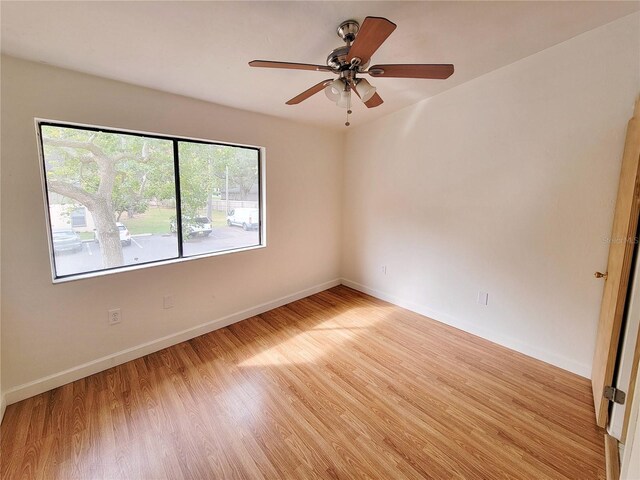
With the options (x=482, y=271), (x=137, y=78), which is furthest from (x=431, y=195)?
(x=137, y=78)

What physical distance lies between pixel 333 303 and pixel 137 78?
2981 millimetres

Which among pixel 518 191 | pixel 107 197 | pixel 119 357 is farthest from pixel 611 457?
pixel 107 197

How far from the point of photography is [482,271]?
263 cm

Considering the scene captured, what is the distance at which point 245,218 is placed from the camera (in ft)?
10.0

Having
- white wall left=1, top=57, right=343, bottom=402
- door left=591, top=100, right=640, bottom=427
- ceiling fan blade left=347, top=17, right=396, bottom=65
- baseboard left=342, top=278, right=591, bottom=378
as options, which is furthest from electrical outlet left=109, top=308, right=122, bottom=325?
door left=591, top=100, right=640, bottom=427

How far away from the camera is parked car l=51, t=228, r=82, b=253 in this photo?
1.96 meters

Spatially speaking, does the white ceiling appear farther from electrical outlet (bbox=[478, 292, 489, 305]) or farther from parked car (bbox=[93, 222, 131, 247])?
electrical outlet (bbox=[478, 292, 489, 305])

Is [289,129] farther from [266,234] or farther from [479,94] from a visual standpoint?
[479,94]

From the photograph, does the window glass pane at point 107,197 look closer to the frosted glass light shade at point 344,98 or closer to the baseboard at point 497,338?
the frosted glass light shade at point 344,98

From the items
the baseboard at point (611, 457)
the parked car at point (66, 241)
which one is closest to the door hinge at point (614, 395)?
the baseboard at point (611, 457)

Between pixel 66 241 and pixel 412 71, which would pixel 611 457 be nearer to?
pixel 412 71

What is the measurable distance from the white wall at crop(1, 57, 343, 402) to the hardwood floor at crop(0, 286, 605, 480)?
0.84 ft

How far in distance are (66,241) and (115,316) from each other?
682 mm

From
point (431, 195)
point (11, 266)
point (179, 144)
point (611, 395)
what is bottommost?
point (611, 395)
